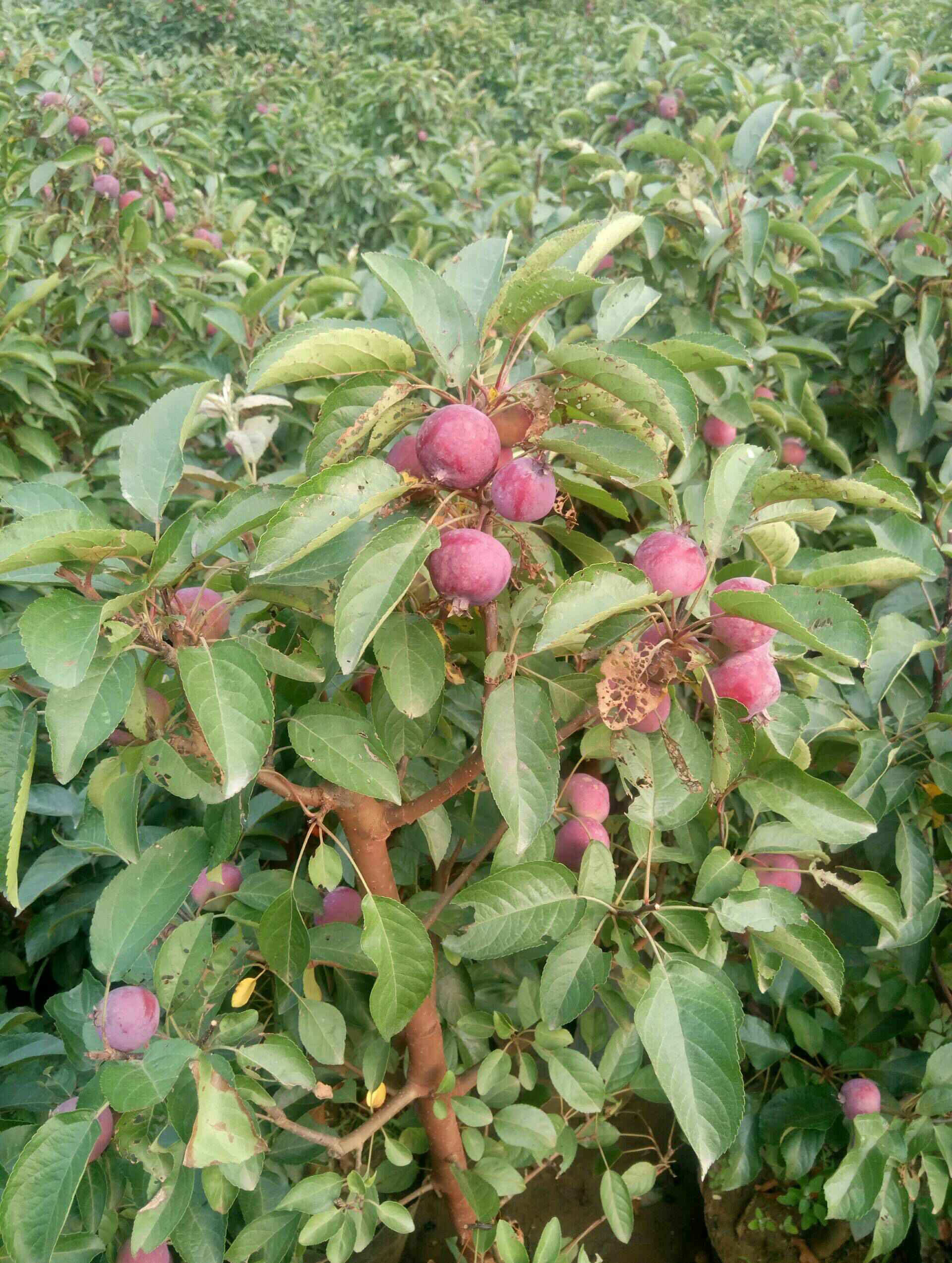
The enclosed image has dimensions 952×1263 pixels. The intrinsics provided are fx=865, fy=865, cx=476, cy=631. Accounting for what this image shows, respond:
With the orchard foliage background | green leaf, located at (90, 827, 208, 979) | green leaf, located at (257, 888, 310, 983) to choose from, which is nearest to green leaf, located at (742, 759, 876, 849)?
the orchard foliage background

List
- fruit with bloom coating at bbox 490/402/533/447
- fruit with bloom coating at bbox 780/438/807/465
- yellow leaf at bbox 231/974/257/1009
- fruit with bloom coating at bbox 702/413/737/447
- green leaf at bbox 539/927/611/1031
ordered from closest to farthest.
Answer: fruit with bloom coating at bbox 490/402/533/447
green leaf at bbox 539/927/611/1031
yellow leaf at bbox 231/974/257/1009
fruit with bloom coating at bbox 702/413/737/447
fruit with bloom coating at bbox 780/438/807/465

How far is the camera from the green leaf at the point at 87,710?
1.98 ft

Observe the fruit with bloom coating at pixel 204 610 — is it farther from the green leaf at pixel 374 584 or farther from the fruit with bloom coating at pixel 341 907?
the fruit with bloom coating at pixel 341 907

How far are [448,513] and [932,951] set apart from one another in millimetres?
1063

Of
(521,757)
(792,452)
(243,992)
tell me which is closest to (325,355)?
(521,757)

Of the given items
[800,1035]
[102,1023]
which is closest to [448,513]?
[102,1023]

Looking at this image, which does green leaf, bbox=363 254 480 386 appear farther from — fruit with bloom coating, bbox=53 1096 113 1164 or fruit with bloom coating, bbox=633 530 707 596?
fruit with bloom coating, bbox=53 1096 113 1164

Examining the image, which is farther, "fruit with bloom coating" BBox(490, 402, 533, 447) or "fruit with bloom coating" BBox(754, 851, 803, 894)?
"fruit with bloom coating" BBox(754, 851, 803, 894)

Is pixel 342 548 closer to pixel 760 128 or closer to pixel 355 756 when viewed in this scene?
pixel 355 756

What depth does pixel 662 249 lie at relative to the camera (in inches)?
62.0

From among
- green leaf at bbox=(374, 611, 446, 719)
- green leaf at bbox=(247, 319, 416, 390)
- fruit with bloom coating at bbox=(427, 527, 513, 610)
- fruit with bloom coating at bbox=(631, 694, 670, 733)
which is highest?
green leaf at bbox=(247, 319, 416, 390)

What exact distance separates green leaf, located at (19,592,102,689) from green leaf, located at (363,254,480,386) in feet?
0.97

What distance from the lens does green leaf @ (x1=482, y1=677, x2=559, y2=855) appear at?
652 millimetres

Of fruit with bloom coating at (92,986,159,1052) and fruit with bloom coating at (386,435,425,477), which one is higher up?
fruit with bloom coating at (386,435,425,477)
